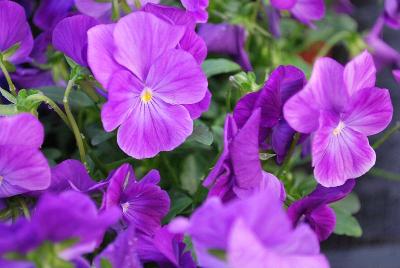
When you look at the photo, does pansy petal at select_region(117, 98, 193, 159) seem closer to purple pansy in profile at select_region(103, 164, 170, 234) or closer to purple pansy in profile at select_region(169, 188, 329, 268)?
purple pansy in profile at select_region(103, 164, 170, 234)

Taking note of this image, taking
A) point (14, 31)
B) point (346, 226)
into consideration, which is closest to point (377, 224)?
point (346, 226)

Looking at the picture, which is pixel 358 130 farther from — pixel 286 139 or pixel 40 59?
pixel 40 59

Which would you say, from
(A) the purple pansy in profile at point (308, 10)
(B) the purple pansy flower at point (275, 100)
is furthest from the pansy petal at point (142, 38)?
(A) the purple pansy in profile at point (308, 10)

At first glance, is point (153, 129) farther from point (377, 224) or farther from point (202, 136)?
point (377, 224)

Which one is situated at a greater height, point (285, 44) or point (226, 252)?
point (226, 252)

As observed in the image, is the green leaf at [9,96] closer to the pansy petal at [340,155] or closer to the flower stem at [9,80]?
the flower stem at [9,80]

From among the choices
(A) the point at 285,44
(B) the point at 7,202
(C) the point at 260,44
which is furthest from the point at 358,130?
(A) the point at 285,44
